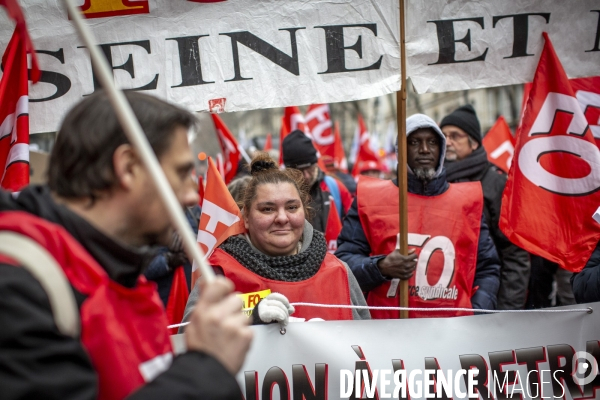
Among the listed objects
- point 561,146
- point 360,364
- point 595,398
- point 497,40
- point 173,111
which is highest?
point 497,40

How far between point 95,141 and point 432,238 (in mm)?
2898

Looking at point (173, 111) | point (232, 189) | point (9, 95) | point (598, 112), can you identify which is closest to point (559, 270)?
point (598, 112)

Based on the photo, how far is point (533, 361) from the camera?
321 cm

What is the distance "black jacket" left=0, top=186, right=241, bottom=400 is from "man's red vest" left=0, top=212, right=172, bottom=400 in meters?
0.03

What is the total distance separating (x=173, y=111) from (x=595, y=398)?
8.73ft

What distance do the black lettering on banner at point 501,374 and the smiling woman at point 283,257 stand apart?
67cm

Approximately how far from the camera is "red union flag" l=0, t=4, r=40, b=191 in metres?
3.50

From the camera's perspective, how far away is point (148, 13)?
11.7 ft

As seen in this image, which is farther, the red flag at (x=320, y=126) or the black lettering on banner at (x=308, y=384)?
the red flag at (x=320, y=126)

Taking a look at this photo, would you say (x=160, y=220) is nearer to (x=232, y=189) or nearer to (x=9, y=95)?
(x=9, y=95)

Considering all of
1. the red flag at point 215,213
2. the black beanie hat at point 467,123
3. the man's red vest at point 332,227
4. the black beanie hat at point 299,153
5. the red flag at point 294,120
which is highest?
the red flag at point 294,120

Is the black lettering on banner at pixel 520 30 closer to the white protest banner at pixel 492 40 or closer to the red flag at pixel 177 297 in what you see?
the white protest banner at pixel 492 40

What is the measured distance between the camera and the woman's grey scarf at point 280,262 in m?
3.29

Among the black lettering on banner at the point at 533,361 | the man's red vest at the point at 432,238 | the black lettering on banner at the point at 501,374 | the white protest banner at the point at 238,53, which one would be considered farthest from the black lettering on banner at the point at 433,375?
the white protest banner at the point at 238,53
